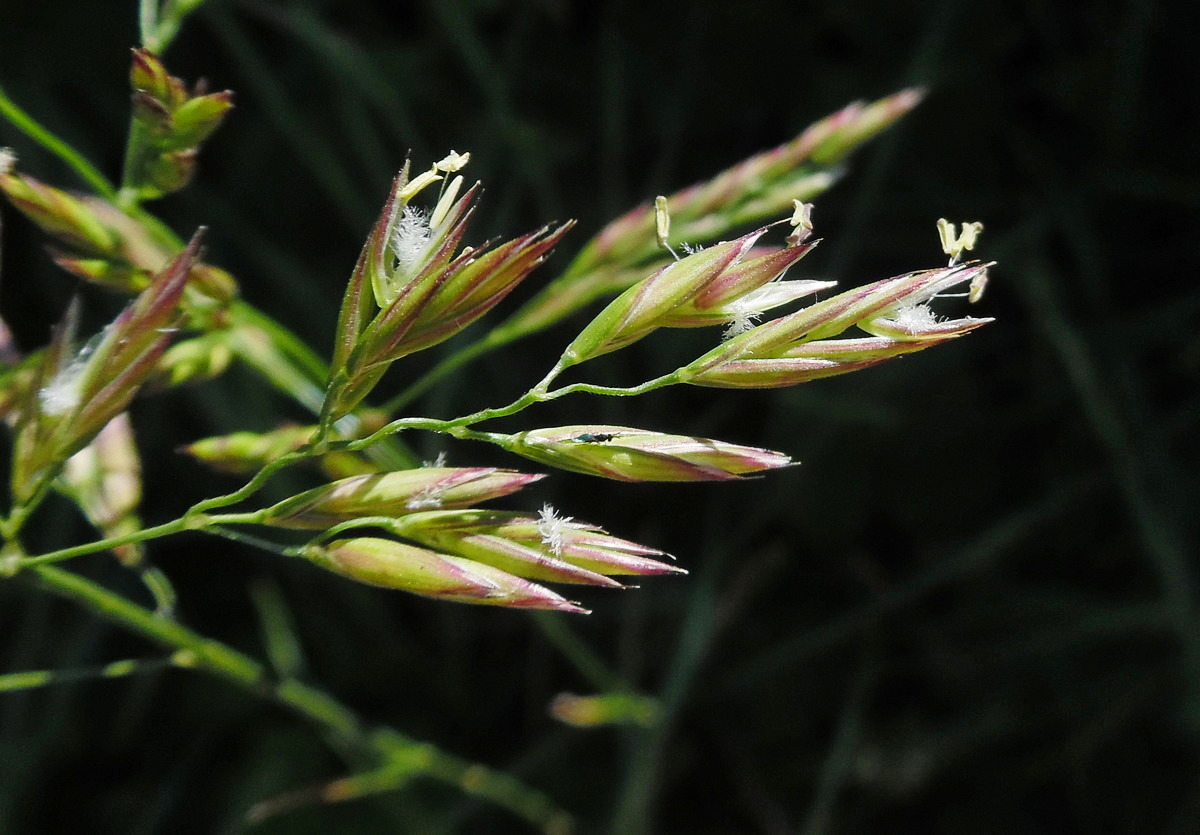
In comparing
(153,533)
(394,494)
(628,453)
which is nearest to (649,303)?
(628,453)

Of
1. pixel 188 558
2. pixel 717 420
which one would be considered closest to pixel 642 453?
pixel 717 420

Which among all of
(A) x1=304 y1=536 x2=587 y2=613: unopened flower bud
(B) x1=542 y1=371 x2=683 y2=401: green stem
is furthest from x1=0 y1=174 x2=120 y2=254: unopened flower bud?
(B) x1=542 y1=371 x2=683 y2=401: green stem

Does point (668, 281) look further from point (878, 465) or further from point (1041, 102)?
point (1041, 102)

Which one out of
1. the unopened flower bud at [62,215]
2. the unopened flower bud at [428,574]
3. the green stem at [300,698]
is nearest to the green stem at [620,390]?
the unopened flower bud at [428,574]

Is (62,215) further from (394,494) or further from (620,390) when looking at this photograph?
(620,390)

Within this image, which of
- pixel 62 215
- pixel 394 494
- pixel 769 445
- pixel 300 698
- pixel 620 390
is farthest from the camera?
pixel 769 445

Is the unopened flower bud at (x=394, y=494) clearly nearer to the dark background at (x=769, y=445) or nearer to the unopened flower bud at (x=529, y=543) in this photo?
the unopened flower bud at (x=529, y=543)

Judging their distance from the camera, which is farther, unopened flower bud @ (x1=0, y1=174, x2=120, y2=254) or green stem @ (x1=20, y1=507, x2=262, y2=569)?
unopened flower bud @ (x1=0, y1=174, x2=120, y2=254)

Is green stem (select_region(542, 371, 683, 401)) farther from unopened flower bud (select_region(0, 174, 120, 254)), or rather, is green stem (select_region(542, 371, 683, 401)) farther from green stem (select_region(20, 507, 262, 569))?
unopened flower bud (select_region(0, 174, 120, 254))
